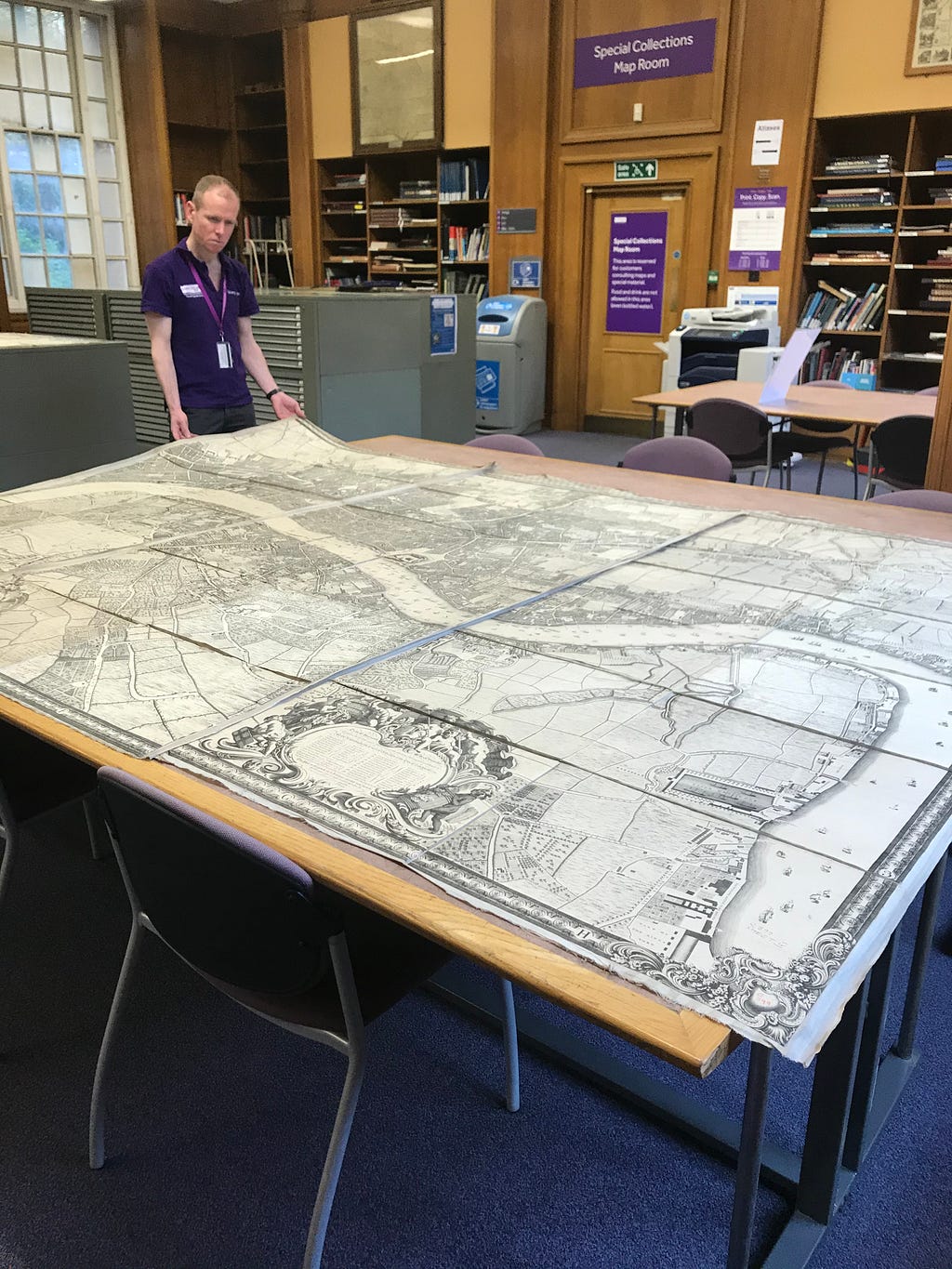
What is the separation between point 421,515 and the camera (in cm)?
246

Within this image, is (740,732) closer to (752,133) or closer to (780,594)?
(780,594)

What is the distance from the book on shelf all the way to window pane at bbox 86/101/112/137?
3.35 meters

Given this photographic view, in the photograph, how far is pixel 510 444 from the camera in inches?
132

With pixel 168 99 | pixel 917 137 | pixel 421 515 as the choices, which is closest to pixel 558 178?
pixel 917 137

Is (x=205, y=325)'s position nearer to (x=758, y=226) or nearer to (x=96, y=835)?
(x=96, y=835)

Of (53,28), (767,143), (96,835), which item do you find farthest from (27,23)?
(96,835)

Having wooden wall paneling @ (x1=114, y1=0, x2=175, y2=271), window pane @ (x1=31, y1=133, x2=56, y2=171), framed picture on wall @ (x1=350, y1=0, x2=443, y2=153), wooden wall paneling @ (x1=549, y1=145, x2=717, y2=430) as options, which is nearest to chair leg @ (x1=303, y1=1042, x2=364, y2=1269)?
wooden wall paneling @ (x1=549, y1=145, x2=717, y2=430)

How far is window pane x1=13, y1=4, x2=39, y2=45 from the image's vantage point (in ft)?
26.6

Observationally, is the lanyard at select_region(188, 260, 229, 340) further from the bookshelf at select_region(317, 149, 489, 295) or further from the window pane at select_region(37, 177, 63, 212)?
the window pane at select_region(37, 177, 63, 212)

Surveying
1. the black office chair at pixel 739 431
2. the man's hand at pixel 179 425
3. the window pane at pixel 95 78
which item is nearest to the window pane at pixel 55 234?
the window pane at pixel 95 78

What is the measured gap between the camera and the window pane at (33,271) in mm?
8555

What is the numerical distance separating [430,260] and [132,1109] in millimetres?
7943

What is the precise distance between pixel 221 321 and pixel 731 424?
2320 millimetres

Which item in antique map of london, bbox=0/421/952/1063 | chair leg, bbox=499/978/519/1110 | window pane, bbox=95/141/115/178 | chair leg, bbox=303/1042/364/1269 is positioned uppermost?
window pane, bbox=95/141/115/178
